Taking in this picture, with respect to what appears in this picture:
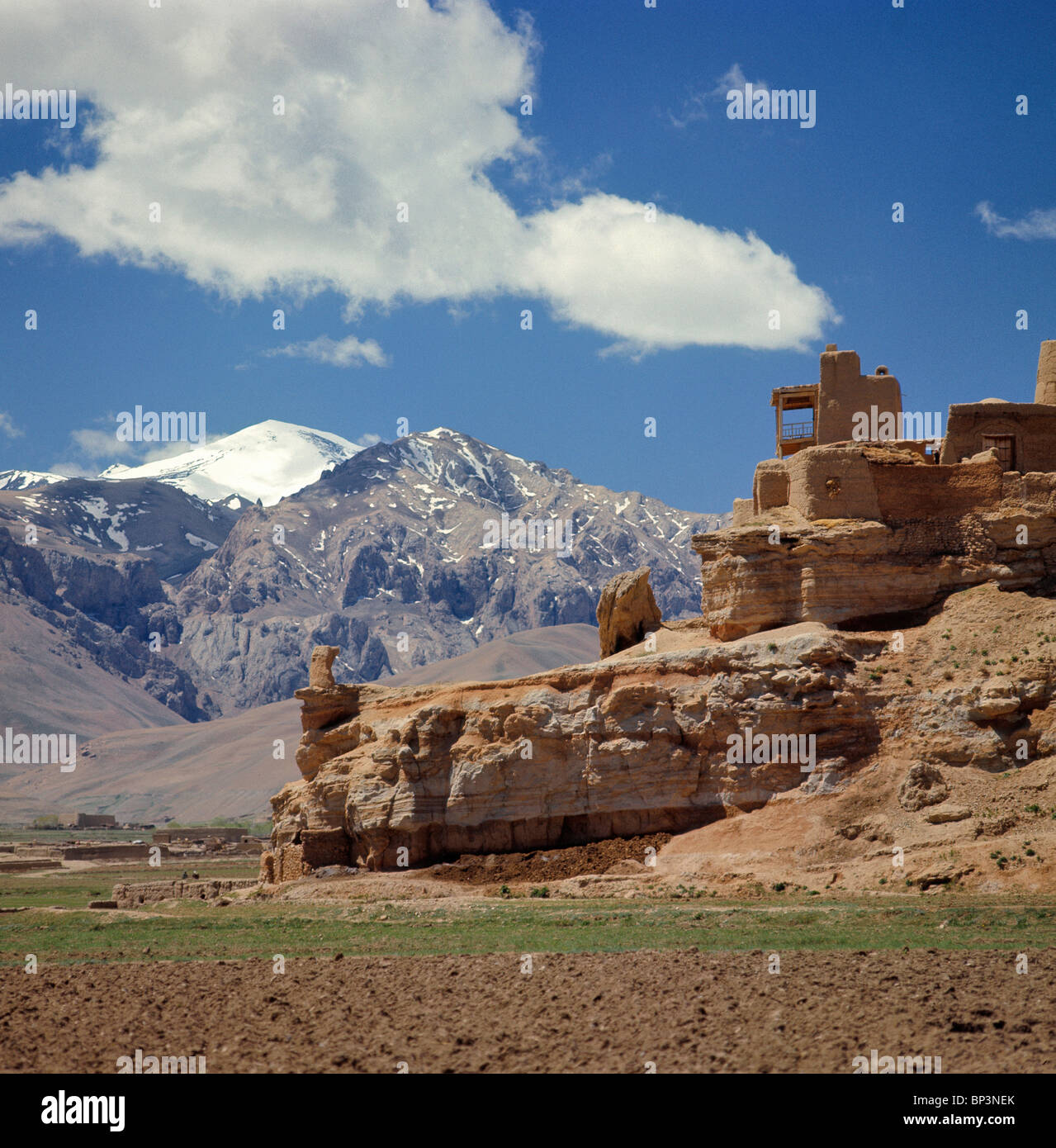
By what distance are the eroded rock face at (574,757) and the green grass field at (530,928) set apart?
17.7ft

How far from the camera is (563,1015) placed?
1744 centimetres

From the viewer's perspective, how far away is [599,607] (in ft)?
158

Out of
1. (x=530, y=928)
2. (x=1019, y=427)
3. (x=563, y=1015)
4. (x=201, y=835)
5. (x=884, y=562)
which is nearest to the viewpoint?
(x=563, y=1015)

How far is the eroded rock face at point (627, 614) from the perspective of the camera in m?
46.4

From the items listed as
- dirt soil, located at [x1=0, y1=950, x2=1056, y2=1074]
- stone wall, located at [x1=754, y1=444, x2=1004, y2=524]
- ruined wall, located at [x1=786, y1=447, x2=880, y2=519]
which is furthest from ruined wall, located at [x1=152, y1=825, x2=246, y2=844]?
dirt soil, located at [x1=0, y1=950, x2=1056, y2=1074]

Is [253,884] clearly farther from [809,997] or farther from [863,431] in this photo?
[809,997]

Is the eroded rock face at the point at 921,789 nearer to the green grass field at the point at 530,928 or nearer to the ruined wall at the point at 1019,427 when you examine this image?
the green grass field at the point at 530,928

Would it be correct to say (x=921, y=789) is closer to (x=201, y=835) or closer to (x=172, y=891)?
(x=172, y=891)

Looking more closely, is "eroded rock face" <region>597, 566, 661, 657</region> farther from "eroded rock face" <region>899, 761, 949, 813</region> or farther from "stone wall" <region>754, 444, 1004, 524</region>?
"eroded rock face" <region>899, 761, 949, 813</region>

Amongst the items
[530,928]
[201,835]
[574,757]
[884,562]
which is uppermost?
[884,562]

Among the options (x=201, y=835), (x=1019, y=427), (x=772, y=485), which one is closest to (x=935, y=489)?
(x=1019, y=427)

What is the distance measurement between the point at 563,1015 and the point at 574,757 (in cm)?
2377

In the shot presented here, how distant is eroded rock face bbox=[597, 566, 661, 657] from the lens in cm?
4638

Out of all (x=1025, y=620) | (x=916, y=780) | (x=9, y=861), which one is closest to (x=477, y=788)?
(x=916, y=780)
